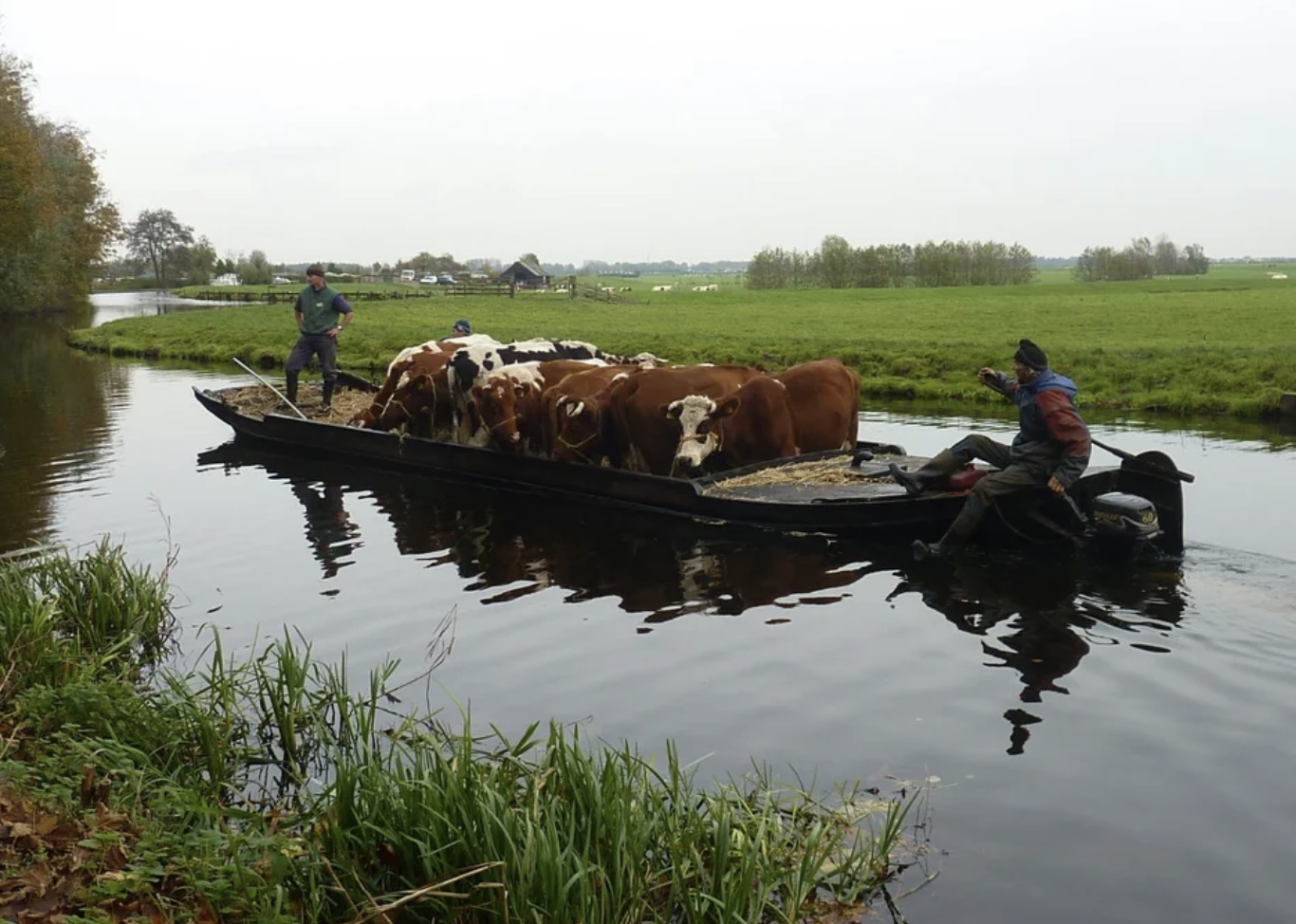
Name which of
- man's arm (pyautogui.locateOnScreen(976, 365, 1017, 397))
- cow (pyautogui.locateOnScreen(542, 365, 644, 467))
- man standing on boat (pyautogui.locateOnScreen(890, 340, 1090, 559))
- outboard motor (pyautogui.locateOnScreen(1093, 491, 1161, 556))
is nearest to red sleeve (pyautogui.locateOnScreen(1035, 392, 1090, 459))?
man standing on boat (pyautogui.locateOnScreen(890, 340, 1090, 559))

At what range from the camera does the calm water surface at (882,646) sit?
20.8 feet

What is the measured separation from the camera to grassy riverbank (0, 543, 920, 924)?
4926 millimetres

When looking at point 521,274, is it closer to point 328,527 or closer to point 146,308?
point 146,308

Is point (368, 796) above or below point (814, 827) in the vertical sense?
above

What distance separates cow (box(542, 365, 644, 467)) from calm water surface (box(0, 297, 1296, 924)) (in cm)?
87

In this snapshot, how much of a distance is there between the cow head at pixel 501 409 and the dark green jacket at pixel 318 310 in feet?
15.9

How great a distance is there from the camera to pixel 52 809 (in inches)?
227

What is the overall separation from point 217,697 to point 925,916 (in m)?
5.04

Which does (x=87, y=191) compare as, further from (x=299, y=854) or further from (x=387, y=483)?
(x=299, y=854)

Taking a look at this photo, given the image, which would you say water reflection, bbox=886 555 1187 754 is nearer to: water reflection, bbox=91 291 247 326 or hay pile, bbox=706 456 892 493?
hay pile, bbox=706 456 892 493

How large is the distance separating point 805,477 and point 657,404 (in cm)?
239

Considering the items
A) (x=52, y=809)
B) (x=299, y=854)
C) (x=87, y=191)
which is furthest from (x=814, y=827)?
(x=87, y=191)

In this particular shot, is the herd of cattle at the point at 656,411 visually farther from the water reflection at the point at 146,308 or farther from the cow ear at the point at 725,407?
the water reflection at the point at 146,308

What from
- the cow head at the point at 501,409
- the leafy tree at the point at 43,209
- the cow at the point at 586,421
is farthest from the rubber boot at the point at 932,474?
the leafy tree at the point at 43,209
